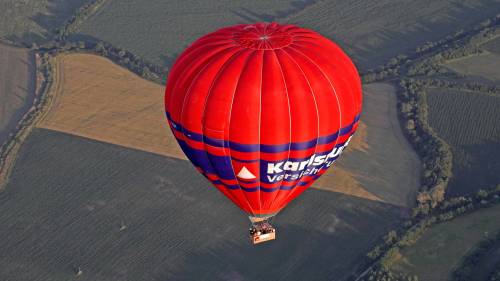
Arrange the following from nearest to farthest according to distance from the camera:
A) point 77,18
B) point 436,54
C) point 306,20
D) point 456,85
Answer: point 456,85 < point 436,54 < point 306,20 < point 77,18

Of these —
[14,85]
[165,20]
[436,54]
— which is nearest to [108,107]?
[14,85]

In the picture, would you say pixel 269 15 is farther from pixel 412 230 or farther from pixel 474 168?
pixel 412 230

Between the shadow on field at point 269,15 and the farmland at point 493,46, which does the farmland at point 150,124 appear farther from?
the shadow on field at point 269,15

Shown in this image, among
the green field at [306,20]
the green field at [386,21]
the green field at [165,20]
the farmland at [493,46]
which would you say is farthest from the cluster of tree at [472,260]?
the green field at [165,20]

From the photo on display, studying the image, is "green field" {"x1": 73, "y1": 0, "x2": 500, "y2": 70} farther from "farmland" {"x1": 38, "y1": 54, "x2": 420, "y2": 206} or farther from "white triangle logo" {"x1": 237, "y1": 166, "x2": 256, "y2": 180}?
"white triangle logo" {"x1": 237, "y1": 166, "x2": 256, "y2": 180}

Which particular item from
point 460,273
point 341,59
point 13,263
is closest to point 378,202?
point 460,273
